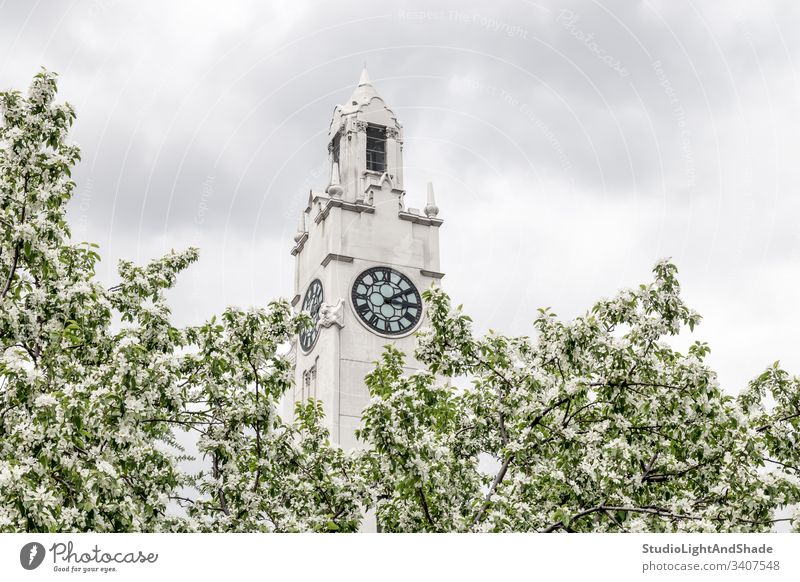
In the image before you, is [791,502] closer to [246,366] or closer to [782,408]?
[782,408]

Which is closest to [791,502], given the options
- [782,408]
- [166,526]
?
[782,408]

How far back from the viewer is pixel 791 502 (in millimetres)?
14414

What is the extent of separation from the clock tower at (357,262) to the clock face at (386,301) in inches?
2.6

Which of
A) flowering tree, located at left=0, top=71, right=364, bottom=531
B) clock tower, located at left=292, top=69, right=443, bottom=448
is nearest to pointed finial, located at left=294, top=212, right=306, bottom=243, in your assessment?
clock tower, located at left=292, top=69, right=443, bottom=448

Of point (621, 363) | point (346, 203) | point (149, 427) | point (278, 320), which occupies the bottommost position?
point (149, 427)

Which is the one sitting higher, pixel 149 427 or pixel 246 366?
pixel 246 366

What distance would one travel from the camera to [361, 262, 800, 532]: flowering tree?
14.3 metres

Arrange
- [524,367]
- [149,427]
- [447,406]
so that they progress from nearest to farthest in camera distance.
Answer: [149,427] → [524,367] → [447,406]
